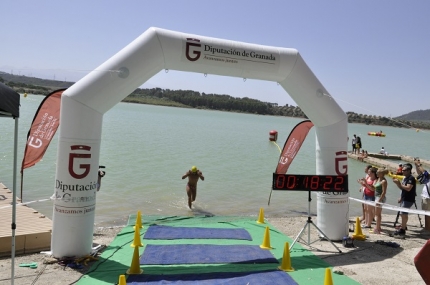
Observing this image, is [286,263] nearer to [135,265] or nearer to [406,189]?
[135,265]

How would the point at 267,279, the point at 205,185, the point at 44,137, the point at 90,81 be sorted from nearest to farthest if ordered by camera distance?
the point at 267,279 → the point at 90,81 → the point at 44,137 → the point at 205,185

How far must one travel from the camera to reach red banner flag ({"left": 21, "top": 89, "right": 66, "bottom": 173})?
25.3 feet

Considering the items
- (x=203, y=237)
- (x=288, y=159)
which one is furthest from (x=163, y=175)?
(x=203, y=237)

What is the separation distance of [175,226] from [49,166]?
12.4 meters

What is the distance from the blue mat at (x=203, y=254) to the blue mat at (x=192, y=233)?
696mm

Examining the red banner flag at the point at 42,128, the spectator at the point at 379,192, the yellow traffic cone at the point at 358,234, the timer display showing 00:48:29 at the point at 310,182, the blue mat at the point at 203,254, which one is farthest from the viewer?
the spectator at the point at 379,192

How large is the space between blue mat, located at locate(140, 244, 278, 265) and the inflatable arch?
132 cm

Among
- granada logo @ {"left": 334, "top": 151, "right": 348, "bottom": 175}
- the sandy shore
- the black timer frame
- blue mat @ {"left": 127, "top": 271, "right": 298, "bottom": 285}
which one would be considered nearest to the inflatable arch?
the sandy shore

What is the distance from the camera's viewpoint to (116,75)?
710 centimetres

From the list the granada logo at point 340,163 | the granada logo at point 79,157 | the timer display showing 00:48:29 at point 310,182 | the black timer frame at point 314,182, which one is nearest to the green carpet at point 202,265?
the black timer frame at point 314,182

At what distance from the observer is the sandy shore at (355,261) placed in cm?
648

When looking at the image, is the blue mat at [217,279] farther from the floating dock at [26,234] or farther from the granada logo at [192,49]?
the granada logo at [192,49]

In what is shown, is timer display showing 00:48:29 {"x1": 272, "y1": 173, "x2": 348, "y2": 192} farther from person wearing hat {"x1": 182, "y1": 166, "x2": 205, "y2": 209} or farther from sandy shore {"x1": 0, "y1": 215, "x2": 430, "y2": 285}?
person wearing hat {"x1": 182, "y1": 166, "x2": 205, "y2": 209}

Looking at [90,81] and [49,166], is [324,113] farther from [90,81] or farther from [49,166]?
[49,166]
